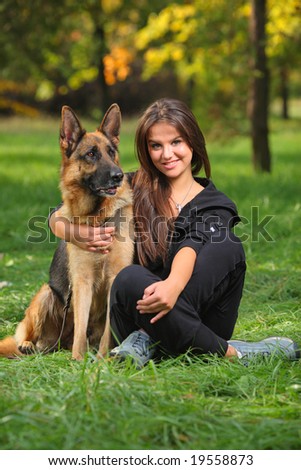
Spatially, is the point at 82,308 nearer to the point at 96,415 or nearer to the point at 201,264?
the point at 201,264

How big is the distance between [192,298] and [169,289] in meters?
0.21

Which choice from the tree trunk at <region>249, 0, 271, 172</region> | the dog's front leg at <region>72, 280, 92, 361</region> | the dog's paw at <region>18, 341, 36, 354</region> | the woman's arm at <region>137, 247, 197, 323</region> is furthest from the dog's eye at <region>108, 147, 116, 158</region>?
the tree trunk at <region>249, 0, 271, 172</region>

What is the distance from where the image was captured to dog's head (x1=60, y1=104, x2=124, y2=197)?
4.03 metres

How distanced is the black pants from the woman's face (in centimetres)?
47

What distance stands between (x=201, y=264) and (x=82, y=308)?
840 millimetres

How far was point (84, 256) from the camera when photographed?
4086 millimetres

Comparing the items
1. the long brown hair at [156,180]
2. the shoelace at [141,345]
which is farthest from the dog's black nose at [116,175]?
the shoelace at [141,345]

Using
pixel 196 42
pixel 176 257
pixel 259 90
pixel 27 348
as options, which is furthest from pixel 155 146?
pixel 196 42

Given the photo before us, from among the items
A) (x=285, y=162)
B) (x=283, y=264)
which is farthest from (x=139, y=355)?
(x=285, y=162)

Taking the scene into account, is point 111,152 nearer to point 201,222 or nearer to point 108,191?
point 108,191

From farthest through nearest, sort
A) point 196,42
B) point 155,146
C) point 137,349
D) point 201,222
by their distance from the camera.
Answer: point 196,42
point 155,146
point 201,222
point 137,349

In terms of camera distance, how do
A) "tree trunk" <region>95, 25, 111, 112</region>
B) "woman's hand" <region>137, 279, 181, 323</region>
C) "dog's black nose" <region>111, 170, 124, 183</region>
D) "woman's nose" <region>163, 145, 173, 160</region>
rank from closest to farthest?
"woman's hand" <region>137, 279, 181, 323</region> < "woman's nose" <region>163, 145, 173, 160</region> < "dog's black nose" <region>111, 170, 124, 183</region> < "tree trunk" <region>95, 25, 111, 112</region>

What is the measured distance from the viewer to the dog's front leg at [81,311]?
4031 millimetres

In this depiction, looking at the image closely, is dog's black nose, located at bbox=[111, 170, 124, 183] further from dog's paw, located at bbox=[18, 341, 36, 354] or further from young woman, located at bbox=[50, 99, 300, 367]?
dog's paw, located at bbox=[18, 341, 36, 354]
